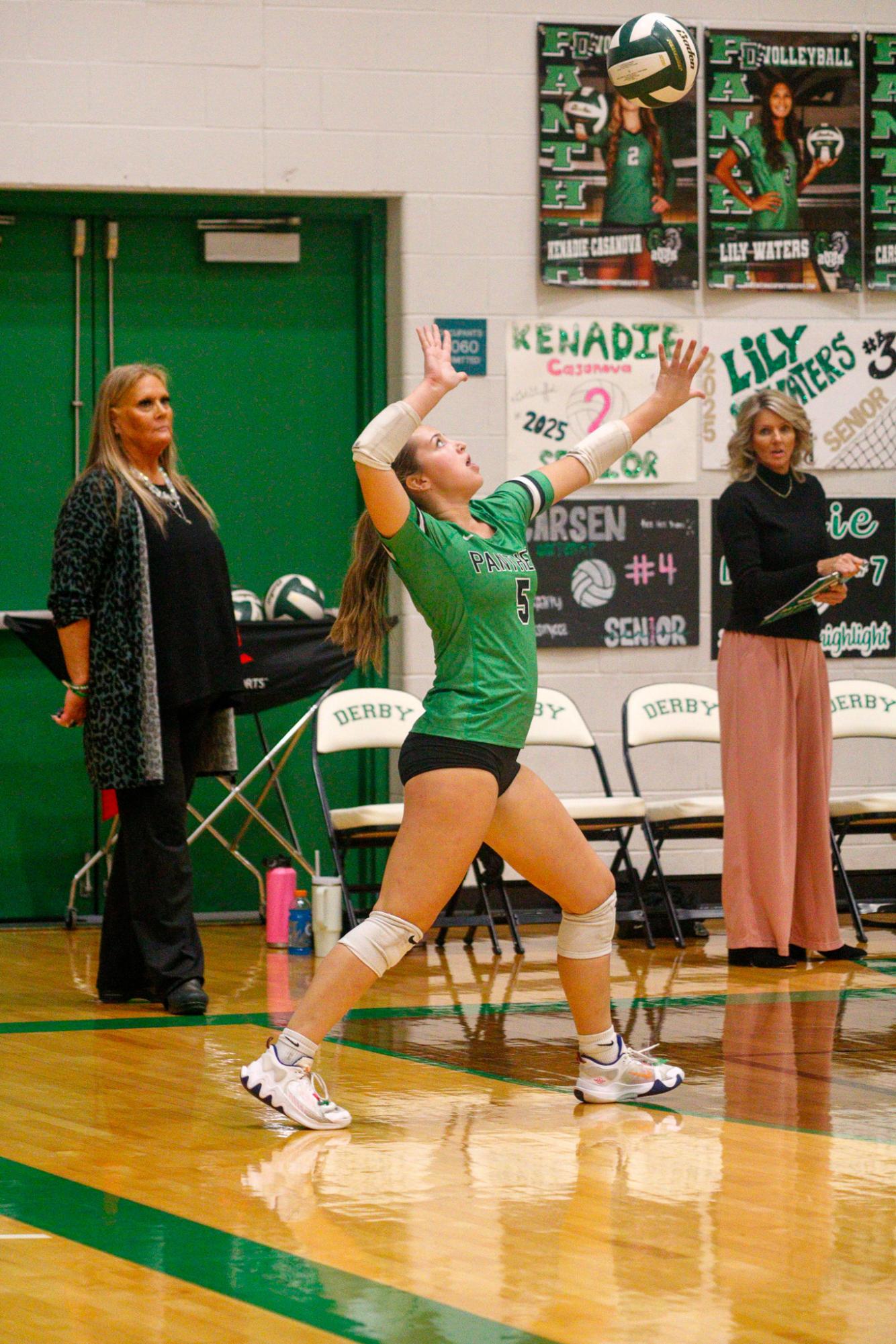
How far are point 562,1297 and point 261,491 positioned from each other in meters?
5.88

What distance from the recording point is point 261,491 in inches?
330

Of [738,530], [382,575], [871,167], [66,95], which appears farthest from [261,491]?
[382,575]

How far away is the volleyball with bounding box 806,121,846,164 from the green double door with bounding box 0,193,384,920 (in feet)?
6.57

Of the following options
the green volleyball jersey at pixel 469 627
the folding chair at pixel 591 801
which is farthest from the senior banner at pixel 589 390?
the green volleyball jersey at pixel 469 627

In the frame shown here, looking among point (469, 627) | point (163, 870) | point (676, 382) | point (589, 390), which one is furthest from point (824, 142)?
point (469, 627)

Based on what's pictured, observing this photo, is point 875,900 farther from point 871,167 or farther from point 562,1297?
point 562,1297

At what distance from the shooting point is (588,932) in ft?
14.2

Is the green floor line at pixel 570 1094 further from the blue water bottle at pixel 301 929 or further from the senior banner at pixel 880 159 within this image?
the senior banner at pixel 880 159

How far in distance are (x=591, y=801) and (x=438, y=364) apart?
351 centimetres

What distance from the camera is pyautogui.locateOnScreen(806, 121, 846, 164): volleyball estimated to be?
868cm

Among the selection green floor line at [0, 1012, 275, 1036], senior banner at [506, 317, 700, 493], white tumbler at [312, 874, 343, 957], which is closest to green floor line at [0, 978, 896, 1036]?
green floor line at [0, 1012, 275, 1036]

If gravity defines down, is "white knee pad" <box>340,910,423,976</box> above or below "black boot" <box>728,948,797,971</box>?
above

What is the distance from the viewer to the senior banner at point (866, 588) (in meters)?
8.77

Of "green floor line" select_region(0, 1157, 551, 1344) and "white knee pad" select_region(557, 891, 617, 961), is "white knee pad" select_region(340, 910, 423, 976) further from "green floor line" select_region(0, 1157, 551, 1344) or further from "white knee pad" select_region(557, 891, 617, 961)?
"green floor line" select_region(0, 1157, 551, 1344)
